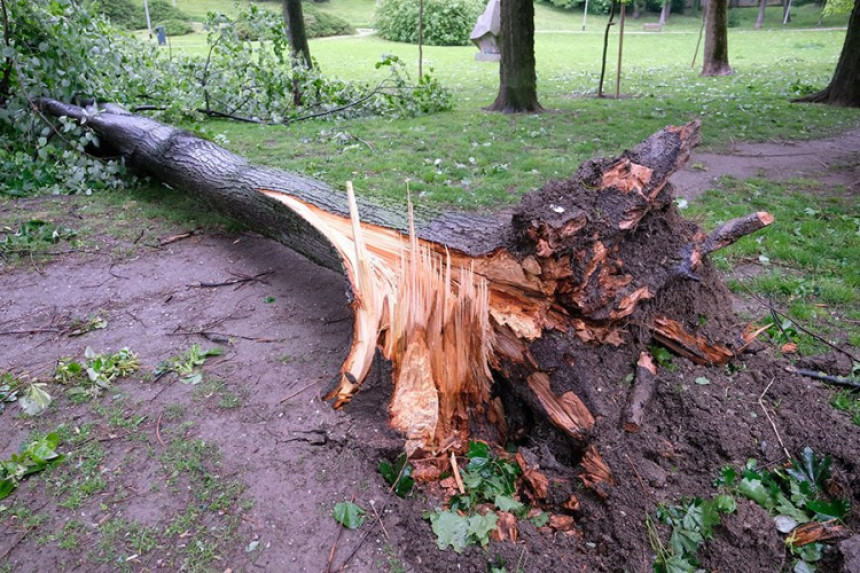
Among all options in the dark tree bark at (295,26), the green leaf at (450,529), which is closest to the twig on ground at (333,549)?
the green leaf at (450,529)

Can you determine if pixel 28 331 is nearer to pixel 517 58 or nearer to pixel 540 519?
pixel 540 519

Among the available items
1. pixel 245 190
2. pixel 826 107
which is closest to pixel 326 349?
pixel 245 190

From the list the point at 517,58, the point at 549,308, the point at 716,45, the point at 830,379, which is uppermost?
the point at 716,45

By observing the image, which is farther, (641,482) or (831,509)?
(641,482)

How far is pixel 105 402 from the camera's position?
9.36ft

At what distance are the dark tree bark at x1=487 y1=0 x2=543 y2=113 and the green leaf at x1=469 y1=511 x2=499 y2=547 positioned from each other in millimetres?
7981

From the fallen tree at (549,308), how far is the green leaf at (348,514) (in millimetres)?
343

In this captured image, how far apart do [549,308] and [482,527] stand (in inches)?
37.1

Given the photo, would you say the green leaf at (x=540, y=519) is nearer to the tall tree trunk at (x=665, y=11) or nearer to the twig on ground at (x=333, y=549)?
the twig on ground at (x=333, y=549)

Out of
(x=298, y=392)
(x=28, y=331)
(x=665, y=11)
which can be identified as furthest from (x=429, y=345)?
(x=665, y=11)

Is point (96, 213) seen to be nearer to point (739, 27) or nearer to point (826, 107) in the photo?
point (826, 107)

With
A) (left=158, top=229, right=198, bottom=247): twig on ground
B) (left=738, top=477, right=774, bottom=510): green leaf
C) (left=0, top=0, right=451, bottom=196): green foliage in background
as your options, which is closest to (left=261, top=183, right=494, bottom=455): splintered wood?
(left=738, top=477, right=774, bottom=510): green leaf

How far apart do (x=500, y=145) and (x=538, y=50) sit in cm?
1702

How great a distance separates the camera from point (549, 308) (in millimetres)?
2484
